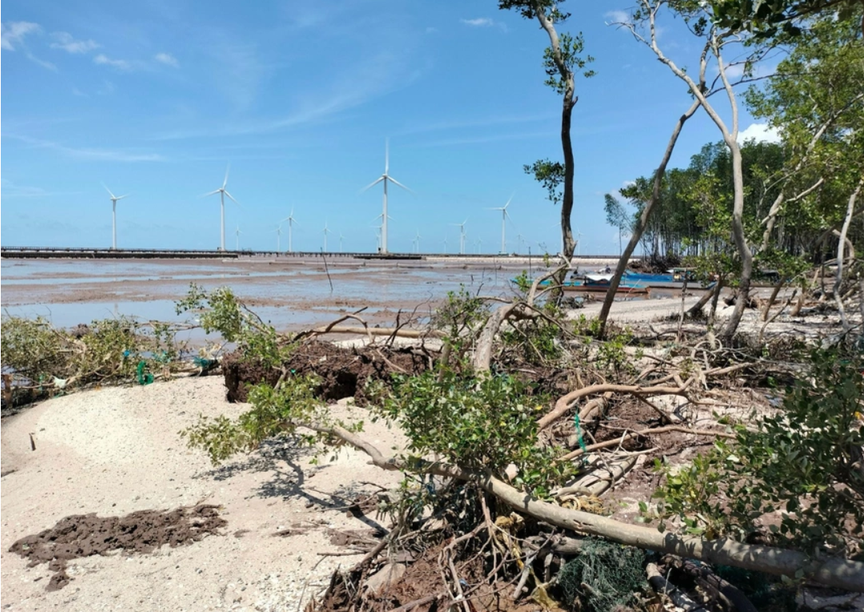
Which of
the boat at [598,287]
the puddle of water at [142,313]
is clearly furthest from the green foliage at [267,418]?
the boat at [598,287]

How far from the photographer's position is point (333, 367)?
10.0 meters

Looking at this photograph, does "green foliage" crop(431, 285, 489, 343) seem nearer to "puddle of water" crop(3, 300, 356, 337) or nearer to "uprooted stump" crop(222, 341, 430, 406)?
"uprooted stump" crop(222, 341, 430, 406)

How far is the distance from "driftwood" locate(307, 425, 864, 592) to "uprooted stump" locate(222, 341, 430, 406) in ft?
16.9

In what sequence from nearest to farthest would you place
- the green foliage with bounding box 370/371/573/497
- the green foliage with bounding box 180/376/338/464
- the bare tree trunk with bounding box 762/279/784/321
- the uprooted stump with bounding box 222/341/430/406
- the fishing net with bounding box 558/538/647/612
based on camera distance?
the fishing net with bounding box 558/538/647/612 → the green foliage with bounding box 370/371/573/497 → the green foliage with bounding box 180/376/338/464 → the uprooted stump with bounding box 222/341/430/406 → the bare tree trunk with bounding box 762/279/784/321

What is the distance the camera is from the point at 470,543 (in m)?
4.31

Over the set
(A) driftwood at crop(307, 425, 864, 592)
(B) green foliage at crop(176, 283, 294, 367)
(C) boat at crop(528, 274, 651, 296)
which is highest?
(B) green foliage at crop(176, 283, 294, 367)

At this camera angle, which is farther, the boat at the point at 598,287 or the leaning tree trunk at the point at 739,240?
the boat at the point at 598,287

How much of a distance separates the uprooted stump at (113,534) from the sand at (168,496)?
12 cm

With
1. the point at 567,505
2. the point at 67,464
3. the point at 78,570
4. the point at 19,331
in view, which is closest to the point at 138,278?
the point at 19,331

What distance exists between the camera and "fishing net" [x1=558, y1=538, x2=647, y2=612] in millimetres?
3514

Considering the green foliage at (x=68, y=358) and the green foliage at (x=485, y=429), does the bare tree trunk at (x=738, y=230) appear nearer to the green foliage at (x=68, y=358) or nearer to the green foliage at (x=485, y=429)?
the green foliage at (x=485, y=429)

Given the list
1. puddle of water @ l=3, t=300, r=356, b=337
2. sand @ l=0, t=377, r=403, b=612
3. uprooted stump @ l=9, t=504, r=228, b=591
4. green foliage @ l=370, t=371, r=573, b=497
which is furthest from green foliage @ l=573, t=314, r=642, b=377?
puddle of water @ l=3, t=300, r=356, b=337

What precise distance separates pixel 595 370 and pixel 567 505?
336 centimetres

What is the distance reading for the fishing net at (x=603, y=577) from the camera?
3.51 metres
